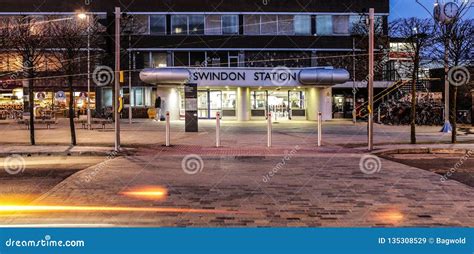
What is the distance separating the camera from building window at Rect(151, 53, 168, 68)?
51.7 meters

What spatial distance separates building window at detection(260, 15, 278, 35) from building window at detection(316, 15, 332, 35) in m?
3.89

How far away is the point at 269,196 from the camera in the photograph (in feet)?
34.9

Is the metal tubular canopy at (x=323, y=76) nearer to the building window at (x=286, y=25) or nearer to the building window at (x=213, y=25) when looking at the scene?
the building window at (x=286, y=25)

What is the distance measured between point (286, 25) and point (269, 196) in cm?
4306

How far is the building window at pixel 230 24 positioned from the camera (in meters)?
52.0

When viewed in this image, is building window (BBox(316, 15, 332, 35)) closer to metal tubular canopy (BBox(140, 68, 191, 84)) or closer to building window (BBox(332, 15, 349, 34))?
building window (BBox(332, 15, 349, 34))

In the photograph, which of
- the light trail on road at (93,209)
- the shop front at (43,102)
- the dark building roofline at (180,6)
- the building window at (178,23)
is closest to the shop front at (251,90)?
the building window at (178,23)

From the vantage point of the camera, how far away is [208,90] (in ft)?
154

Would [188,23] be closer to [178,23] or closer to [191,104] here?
[178,23]

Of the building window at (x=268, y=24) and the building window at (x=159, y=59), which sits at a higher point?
the building window at (x=268, y=24)

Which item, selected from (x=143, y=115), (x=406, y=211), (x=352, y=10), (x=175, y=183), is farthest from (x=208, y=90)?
(x=406, y=211)

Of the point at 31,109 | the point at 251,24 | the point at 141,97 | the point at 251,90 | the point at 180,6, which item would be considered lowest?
the point at 31,109

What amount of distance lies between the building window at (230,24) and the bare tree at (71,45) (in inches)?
462

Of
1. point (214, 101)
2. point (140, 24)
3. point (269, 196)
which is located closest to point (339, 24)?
point (214, 101)
